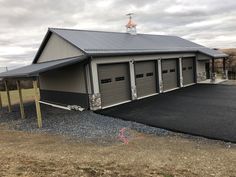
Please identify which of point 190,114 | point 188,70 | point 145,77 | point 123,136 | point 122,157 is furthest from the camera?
point 188,70

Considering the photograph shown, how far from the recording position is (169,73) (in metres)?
18.4

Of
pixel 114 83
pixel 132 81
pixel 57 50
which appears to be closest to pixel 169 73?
pixel 132 81

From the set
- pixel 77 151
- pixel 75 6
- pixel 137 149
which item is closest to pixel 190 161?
pixel 137 149

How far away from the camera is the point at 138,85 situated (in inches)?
607

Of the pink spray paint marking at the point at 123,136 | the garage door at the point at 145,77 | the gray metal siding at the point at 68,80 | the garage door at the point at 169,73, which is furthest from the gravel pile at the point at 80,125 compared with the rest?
the garage door at the point at 169,73

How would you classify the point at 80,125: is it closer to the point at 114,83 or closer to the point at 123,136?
the point at 123,136

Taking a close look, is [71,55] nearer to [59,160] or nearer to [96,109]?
[96,109]

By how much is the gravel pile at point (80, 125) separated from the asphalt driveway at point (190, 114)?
0.71 m

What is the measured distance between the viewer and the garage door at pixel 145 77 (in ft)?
50.8

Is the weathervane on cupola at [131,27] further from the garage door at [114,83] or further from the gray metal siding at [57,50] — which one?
the gray metal siding at [57,50]

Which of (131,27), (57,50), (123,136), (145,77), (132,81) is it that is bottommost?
(123,136)

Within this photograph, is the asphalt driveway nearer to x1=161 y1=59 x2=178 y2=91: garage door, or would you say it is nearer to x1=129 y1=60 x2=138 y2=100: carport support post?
x1=129 y1=60 x2=138 y2=100: carport support post

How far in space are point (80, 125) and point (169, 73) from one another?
1109cm

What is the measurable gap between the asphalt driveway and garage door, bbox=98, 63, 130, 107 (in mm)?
750
